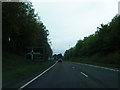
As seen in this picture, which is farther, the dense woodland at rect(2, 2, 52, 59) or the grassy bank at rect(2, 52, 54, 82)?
the dense woodland at rect(2, 2, 52, 59)

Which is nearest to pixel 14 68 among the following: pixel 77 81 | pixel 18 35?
pixel 77 81

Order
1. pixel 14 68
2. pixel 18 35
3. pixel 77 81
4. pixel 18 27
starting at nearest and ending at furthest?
pixel 77 81
pixel 14 68
pixel 18 27
pixel 18 35

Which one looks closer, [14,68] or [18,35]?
[14,68]

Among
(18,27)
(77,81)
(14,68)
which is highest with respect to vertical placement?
(18,27)

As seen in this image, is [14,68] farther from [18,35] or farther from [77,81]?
[18,35]

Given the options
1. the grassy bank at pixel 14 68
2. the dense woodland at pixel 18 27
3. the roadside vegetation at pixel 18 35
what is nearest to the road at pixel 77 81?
the grassy bank at pixel 14 68

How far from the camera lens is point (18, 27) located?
45.9 metres

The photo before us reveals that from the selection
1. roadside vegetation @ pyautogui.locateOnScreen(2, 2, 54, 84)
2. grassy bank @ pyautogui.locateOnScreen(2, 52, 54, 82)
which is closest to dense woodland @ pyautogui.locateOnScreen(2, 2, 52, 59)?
roadside vegetation @ pyautogui.locateOnScreen(2, 2, 54, 84)

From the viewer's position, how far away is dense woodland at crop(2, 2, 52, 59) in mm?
37719

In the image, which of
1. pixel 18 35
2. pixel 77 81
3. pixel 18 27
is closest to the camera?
pixel 77 81

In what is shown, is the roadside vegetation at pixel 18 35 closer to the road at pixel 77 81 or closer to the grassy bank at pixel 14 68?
the grassy bank at pixel 14 68

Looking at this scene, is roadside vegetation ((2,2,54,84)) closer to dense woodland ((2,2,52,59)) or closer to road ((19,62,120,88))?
dense woodland ((2,2,52,59))

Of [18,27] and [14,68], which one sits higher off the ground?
[18,27]

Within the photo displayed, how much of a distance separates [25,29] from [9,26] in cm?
2136
